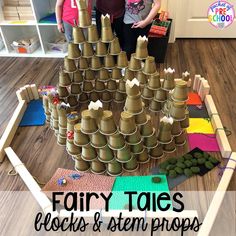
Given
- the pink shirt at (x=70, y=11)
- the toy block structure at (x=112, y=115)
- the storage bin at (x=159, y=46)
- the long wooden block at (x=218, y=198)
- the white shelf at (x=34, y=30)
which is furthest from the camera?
the white shelf at (x=34, y=30)

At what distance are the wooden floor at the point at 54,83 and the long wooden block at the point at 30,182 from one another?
0.05 m

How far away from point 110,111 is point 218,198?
0.57 m

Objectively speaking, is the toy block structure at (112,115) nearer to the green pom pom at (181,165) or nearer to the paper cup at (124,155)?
the paper cup at (124,155)

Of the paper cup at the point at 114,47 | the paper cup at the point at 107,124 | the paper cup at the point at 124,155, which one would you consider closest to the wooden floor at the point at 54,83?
the paper cup at the point at 124,155

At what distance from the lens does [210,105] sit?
1.46 m

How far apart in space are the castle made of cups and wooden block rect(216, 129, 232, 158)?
169 millimetres

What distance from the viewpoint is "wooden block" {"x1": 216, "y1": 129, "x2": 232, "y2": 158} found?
1.19 metres

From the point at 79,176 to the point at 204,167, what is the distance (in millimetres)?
574

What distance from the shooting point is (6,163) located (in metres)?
1.24

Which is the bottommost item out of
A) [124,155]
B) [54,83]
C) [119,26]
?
[54,83]

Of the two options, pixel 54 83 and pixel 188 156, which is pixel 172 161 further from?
pixel 54 83

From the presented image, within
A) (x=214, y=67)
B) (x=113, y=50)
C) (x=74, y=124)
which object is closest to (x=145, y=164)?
(x=74, y=124)

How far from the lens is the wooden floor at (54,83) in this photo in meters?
1.18

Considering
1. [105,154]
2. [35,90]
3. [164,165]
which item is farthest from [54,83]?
[164,165]
